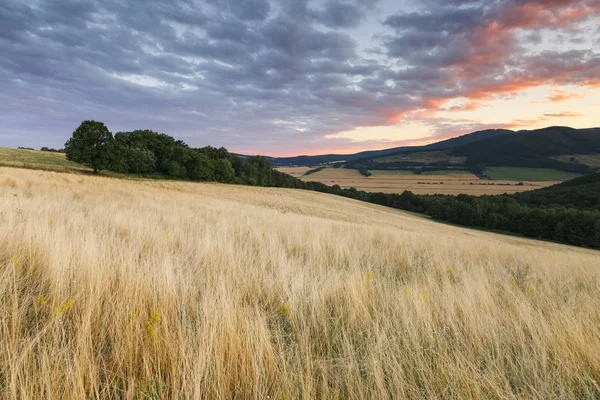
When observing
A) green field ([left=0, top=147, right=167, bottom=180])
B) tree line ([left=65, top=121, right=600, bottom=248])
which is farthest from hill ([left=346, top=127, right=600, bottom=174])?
green field ([left=0, top=147, right=167, bottom=180])

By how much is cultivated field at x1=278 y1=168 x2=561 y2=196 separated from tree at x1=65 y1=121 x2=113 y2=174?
72.2 metres

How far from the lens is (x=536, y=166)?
142 metres

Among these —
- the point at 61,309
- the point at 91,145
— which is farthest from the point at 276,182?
the point at 61,309

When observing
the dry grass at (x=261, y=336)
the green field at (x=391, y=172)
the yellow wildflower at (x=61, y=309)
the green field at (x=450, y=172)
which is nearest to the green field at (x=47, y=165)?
the dry grass at (x=261, y=336)

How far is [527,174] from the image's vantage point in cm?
12544

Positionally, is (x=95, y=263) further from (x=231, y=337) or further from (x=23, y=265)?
(x=231, y=337)

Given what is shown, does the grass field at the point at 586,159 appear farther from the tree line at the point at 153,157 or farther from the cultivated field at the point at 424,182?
the tree line at the point at 153,157

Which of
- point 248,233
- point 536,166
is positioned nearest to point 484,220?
point 248,233

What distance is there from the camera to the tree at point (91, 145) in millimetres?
35438

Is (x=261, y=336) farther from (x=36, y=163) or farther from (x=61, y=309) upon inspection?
(x=36, y=163)

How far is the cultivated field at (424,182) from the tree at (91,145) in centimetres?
7223

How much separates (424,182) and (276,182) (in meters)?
60.9

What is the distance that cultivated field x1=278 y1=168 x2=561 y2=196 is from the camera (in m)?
87.2

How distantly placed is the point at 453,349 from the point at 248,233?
4432mm
